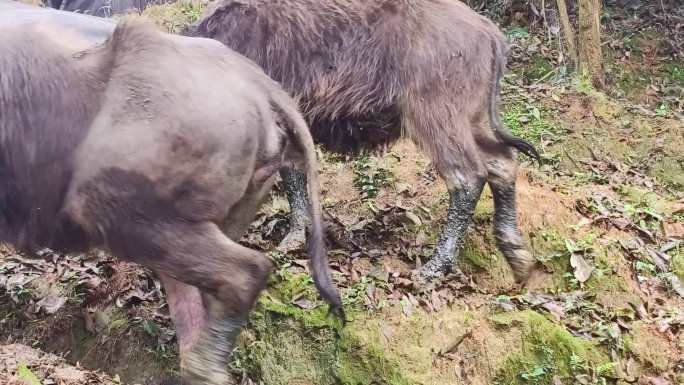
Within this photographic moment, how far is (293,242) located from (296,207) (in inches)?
11.6

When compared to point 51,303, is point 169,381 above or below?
below

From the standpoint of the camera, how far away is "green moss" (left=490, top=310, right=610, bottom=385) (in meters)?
4.40

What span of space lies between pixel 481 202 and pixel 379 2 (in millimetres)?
1762

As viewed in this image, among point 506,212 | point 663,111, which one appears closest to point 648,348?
point 506,212

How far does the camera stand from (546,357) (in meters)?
4.45

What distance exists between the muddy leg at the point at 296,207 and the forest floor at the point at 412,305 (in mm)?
179

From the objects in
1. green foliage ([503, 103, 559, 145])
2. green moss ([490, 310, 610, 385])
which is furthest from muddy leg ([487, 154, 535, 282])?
green foliage ([503, 103, 559, 145])

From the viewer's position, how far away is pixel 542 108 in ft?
27.7

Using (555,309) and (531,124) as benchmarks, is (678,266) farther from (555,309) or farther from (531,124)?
(531,124)

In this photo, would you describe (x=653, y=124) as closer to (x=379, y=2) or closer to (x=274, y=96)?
(x=379, y=2)

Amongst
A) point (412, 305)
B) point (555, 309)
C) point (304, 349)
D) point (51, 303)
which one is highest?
point (555, 309)

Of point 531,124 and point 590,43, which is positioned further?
point 590,43

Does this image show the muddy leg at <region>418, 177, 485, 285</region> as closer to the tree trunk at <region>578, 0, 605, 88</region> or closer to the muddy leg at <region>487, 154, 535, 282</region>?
the muddy leg at <region>487, 154, 535, 282</region>

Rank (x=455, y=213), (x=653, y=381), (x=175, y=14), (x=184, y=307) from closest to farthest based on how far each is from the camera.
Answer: (x=184, y=307), (x=653, y=381), (x=455, y=213), (x=175, y=14)
